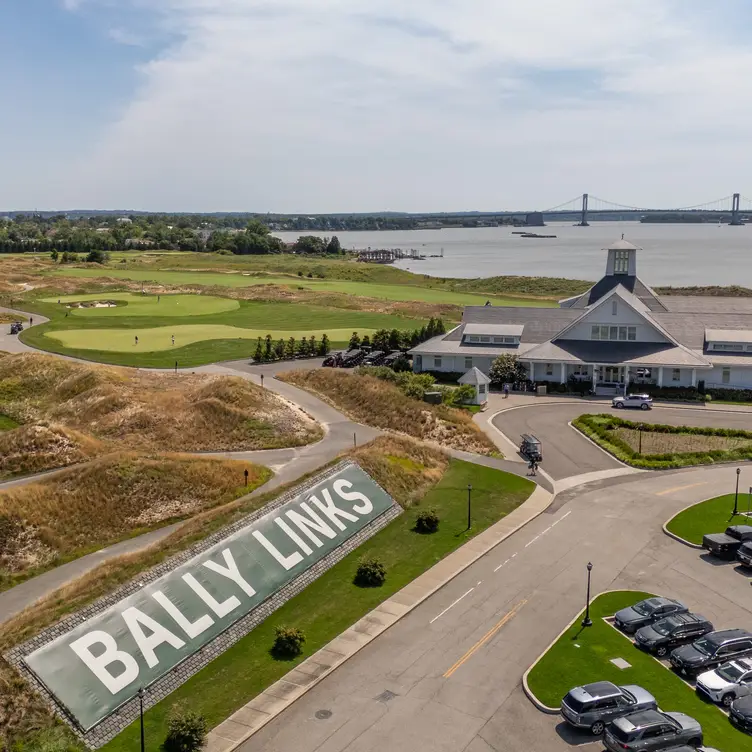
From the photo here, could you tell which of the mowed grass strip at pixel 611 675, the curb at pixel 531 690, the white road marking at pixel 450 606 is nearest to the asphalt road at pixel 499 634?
the white road marking at pixel 450 606

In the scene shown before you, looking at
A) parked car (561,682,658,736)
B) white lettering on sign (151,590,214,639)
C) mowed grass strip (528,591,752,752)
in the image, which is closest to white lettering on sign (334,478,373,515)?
white lettering on sign (151,590,214,639)

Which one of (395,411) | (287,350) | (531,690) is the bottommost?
(531,690)

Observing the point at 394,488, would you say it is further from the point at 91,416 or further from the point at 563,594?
the point at 91,416

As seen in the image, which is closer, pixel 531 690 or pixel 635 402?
pixel 531 690

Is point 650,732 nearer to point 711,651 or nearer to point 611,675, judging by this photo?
point 611,675

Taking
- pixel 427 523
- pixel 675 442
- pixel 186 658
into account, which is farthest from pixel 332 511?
pixel 675 442

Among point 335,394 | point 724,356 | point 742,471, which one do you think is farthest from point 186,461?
point 724,356
